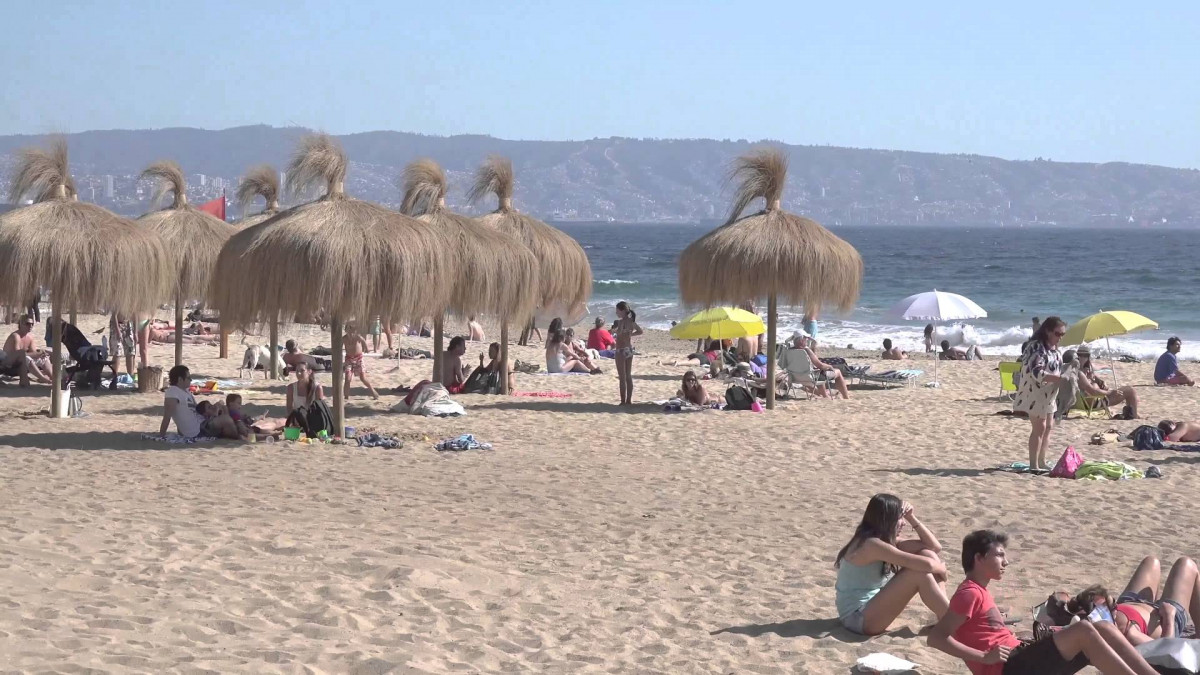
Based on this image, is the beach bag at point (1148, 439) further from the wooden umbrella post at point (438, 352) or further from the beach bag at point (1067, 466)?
the wooden umbrella post at point (438, 352)

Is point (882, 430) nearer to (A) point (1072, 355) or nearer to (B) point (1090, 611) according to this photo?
(A) point (1072, 355)

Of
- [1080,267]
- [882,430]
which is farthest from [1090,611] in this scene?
[1080,267]

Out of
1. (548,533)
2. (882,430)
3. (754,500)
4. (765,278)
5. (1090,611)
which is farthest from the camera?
(765,278)

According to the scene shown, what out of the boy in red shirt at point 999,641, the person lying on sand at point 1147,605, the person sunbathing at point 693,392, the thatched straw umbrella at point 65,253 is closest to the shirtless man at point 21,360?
the thatched straw umbrella at point 65,253

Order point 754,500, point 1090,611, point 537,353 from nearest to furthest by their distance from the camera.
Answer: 1. point 1090,611
2. point 754,500
3. point 537,353

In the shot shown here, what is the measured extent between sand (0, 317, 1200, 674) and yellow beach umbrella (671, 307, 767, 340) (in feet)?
8.94

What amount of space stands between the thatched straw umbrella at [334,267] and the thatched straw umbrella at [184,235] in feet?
11.6

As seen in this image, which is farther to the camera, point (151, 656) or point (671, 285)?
point (671, 285)

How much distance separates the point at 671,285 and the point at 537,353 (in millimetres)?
30868

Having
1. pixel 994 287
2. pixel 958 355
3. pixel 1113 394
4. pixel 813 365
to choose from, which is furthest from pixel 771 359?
pixel 994 287

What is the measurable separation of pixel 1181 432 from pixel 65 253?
9.25 m

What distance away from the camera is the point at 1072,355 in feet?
38.6

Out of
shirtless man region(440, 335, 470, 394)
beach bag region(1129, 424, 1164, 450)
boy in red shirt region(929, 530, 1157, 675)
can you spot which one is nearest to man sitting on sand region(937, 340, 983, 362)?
shirtless man region(440, 335, 470, 394)

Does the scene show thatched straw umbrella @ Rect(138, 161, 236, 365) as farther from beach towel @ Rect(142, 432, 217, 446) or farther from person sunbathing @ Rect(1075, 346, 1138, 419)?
person sunbathing @ Rect(1075, 346, 1138, 419)
